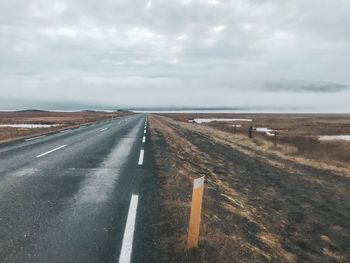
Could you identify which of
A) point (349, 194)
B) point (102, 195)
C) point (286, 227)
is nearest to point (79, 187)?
point (102, 195)

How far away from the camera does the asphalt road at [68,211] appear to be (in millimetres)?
4469

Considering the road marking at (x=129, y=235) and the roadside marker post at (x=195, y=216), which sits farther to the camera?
the roadside marker post at (x=195, y=216)

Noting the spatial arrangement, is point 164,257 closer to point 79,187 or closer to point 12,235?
point 12,235

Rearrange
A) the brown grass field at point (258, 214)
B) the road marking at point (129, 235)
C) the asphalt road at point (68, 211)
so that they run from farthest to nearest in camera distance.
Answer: the brown grass field at point (258, 214), the asphalt road at point (68, 211), the road marking at point (129, 235)

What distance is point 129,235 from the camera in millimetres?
5059

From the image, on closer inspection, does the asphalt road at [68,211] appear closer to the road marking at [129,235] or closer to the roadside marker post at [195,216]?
the road marking at [129,235]

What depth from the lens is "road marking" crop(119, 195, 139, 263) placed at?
4336 mm

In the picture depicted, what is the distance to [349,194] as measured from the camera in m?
11.5

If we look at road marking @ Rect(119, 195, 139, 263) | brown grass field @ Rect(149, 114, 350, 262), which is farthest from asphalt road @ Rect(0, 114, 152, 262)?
brown grass field @ Rect(149, 114, 350, 262)

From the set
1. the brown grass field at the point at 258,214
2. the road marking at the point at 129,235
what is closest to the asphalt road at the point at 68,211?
the road marking at the point at 129,235

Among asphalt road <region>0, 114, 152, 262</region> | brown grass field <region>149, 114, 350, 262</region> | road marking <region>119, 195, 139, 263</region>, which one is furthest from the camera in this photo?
brown grass field <region>149, 114, 350, 262</region>

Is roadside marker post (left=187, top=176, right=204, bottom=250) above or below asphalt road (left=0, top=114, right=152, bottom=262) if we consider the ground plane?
above

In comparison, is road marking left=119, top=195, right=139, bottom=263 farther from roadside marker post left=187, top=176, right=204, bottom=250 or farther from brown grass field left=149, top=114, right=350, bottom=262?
roadside marker post left=187, top=176, right=204, bottom=250

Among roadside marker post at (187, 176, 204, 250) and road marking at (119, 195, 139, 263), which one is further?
roadside marker post at (187, 176, 204, 250)
